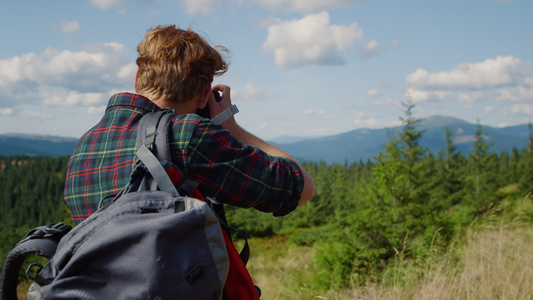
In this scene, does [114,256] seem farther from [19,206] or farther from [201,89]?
[19,206]

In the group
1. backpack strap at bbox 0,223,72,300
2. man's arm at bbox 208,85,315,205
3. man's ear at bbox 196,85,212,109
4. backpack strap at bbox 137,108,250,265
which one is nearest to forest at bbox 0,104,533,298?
man's arm at bbox 208,85,315,205

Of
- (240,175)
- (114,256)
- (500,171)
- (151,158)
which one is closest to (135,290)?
(114,256)

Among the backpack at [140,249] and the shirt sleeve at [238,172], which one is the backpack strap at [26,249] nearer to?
the backpack at [140,249]

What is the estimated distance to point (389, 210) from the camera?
1157 centimetres

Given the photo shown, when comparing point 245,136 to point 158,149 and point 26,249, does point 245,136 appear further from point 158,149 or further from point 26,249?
point 26,249

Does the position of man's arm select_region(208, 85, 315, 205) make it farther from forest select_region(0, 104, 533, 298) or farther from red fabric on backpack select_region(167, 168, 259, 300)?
forest select_region(0, 104, 533, 298)

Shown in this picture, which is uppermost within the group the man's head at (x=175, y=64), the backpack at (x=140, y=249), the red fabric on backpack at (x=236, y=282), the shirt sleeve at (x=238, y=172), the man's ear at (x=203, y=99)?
the man's head at (x=175, y=64)

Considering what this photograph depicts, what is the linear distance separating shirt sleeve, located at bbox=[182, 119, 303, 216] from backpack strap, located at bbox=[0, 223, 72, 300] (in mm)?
483

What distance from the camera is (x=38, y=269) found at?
115 cm

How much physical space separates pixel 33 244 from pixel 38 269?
138 millimetres

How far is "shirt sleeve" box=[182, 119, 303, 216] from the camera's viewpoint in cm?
139

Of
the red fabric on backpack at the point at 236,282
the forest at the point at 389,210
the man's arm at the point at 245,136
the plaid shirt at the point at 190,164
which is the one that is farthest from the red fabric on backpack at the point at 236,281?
the forest at the point at 389,210

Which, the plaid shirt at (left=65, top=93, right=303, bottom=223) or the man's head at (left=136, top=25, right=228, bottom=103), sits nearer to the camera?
the plaid shirt at (left=65, top=93, right=303, bottom=223)

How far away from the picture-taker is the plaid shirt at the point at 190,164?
1385mm
